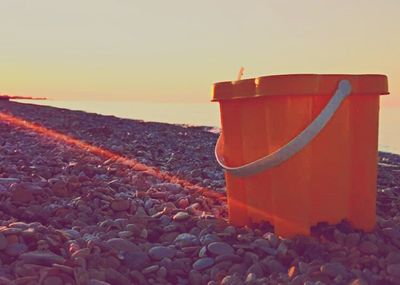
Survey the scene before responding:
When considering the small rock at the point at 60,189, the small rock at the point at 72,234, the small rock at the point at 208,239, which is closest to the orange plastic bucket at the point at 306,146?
the small rock at the point at 208,239

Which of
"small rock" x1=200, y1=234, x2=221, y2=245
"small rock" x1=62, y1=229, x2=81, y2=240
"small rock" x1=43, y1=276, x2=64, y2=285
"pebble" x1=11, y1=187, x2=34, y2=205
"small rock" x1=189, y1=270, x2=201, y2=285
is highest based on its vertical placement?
"pebble" x1=11, y1=187, x2=34, y2=205

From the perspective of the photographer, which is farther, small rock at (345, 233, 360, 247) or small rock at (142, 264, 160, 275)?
small rock at (345, 233, 360, 247)

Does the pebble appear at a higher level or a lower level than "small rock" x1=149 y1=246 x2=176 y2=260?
higher

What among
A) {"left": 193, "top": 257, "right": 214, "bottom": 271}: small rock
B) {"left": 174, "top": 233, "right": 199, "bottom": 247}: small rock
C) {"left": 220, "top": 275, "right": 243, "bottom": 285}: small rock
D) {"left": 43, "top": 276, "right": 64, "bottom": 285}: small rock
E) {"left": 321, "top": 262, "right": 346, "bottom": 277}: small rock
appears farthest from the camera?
{"left": 174, "top": 233, "right": 199, "bottom": 247}: small rock

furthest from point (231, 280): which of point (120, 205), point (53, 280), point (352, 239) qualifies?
point (120, 205)

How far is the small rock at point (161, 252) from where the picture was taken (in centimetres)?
248

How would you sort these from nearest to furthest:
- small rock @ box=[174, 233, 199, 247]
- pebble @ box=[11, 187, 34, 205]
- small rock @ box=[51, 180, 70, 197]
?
small rock @ box=[174, 233, 199, 247] → pebble @ box=[11, 187, 34, 205] → small rock @ box=[51, 180, 70, 197]

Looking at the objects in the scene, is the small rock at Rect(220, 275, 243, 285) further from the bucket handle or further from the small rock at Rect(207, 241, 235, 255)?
the bucket handle

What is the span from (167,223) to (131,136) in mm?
5588

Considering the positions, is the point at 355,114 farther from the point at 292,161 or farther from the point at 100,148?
the point at 100,148

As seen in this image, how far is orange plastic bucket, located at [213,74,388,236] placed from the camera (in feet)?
8.54

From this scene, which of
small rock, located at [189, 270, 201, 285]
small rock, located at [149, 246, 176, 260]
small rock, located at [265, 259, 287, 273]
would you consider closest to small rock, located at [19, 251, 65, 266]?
A: small rock, located at [149, 246, 176, 260]

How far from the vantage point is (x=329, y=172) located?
271 centimetres

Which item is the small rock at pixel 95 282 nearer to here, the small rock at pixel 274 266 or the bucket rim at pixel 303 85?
the small rock at pixel 274 266
